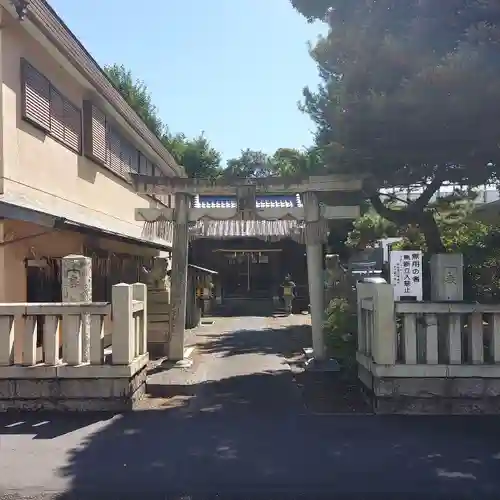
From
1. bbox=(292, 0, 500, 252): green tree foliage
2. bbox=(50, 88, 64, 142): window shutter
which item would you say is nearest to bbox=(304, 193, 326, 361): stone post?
bbox=(292, 0, 500, 252): green tree foliage

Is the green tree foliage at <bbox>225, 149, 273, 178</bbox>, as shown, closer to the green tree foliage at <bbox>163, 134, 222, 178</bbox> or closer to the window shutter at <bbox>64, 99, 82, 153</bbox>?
the green tree foliage at <bbox>163, 134, 222, 178</bbox>

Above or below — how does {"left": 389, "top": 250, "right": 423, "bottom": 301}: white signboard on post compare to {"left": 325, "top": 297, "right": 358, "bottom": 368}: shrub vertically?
above

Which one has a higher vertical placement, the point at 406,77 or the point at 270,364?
the point at 406,77

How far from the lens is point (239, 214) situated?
1172 cm

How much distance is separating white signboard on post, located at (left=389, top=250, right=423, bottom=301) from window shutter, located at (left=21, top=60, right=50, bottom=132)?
6.38m

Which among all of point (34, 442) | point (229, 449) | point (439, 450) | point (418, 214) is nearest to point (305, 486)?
point (229, 449)

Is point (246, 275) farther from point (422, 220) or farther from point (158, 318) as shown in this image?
point (422, 220)

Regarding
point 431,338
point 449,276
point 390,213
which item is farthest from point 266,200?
point 431,338

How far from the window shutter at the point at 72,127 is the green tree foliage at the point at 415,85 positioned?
5112 millimetres

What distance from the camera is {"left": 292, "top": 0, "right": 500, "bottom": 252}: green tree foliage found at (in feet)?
22.4

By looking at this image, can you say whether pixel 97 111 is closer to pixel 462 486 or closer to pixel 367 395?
pixel 367 395

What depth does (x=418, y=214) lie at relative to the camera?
35.1 feet

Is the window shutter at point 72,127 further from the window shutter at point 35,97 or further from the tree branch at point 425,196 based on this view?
the tree branch at point 425,196

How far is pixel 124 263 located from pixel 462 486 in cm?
1221
